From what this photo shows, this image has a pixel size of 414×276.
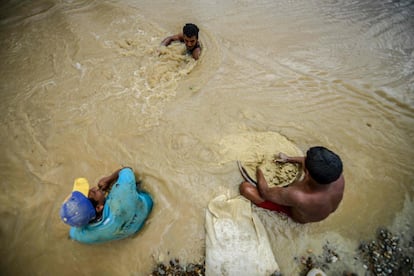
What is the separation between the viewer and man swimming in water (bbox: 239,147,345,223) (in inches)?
66.4

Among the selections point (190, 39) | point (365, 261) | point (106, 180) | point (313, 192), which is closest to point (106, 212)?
point (106, 180)

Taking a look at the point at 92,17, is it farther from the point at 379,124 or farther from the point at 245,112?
the point at 379,124

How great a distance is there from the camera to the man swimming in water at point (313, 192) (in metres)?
1.69

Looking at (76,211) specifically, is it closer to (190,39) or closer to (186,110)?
(186,110)

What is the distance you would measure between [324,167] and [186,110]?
1.93m

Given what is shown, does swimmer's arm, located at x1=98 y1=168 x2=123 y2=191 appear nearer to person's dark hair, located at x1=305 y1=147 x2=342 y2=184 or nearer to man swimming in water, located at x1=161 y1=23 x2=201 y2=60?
person's dark hair, located at x1=305 y1=147 x2=342 y2=184

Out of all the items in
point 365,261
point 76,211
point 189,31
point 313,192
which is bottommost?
point 365,261

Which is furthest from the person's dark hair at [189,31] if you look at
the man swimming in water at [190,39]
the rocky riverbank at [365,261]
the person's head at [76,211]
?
the rocky riverbank at [365,261]

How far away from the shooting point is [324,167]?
1673mm

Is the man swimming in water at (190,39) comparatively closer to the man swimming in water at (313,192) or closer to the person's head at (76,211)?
the man swimming in water at (313,192)

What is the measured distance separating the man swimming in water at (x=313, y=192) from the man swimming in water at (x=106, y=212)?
1.12m

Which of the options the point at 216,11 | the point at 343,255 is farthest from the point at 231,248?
the point at 216,11

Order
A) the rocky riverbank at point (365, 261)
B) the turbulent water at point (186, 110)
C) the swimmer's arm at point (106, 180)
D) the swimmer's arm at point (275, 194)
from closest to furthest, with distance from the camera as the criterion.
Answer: the swimmer's arm at point (275, 194) < the rocky riverbank at point (365, 261) < the turbulent water at point (186, 110) < the swimmer's arm at point (106, 180)

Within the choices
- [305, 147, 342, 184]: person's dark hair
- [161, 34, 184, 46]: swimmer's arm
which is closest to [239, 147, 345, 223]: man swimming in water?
[305, 147, 342, 184]: person's dark hair
